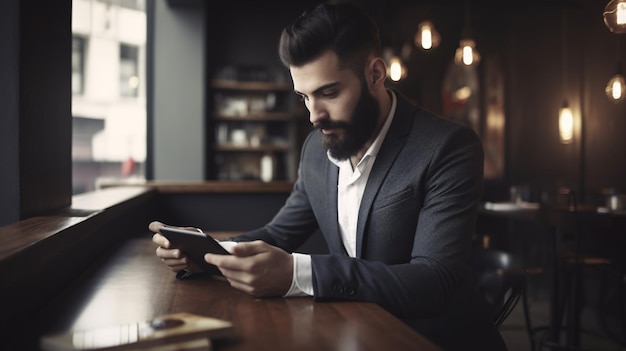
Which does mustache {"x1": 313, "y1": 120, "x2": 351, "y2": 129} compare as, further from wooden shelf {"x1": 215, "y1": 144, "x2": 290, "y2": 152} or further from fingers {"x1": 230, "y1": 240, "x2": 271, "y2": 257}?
wooden shelf {"x1": 215, "y1": 144, "x2": 290, "y2": 152}

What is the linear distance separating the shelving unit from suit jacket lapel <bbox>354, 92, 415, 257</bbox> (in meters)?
5.61

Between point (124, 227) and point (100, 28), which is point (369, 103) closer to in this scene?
point (124, 227)

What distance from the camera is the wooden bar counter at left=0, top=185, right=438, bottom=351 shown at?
Answer: 98 centimetres

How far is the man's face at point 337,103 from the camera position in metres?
1.59

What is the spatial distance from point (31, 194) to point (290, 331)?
3.26 feet

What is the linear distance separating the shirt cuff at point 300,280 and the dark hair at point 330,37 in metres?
0.60

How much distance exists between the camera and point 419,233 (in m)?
1.51

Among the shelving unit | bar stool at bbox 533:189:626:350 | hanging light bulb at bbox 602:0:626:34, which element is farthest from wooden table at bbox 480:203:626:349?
the shelving unit

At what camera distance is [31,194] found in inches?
64.4

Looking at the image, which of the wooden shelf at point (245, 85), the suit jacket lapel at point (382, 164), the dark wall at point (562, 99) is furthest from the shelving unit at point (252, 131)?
the suit jacket lapel at point (382, 164)

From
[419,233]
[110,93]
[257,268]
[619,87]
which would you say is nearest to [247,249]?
[257,268]

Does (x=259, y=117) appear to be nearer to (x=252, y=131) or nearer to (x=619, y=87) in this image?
(x=252, y=131)

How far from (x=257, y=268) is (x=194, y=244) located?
21 cm

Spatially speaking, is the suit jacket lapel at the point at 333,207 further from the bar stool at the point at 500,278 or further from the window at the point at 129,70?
the window at the point at 129,70
